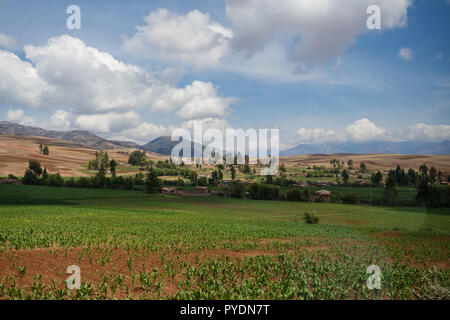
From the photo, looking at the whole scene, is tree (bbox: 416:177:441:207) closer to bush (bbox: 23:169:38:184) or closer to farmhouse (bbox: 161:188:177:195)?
farmhouse (bbox: 161:188:177:195)

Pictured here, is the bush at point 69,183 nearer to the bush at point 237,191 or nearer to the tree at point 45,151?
the bush at point 237,191

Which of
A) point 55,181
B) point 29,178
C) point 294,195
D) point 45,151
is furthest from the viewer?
point 45,151

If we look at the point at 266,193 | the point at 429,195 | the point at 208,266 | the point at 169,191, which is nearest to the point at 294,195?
the point at 266,193

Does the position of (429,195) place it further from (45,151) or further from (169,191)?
(45,151)

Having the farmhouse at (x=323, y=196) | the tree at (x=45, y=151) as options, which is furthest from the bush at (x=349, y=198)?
the tree at (x=45, y=151)

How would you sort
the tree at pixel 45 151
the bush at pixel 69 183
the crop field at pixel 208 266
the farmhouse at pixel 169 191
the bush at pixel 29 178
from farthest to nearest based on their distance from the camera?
the tree at pixel 45 151, the bush at pixel 69 183, the farmhouse at pixel 169 191, the bush at pixel 29 178, the crop field at pixel 208 266

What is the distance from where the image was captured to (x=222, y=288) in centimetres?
1442

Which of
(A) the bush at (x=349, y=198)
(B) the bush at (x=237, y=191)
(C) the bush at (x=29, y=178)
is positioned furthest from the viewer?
(B) the bush at (x=237, y=191)

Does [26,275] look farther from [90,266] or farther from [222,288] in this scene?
[222,288]

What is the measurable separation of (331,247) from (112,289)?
75.2 feet

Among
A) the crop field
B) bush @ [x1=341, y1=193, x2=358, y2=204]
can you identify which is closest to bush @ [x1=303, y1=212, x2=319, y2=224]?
the crop field

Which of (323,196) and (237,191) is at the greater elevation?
(237,191)
